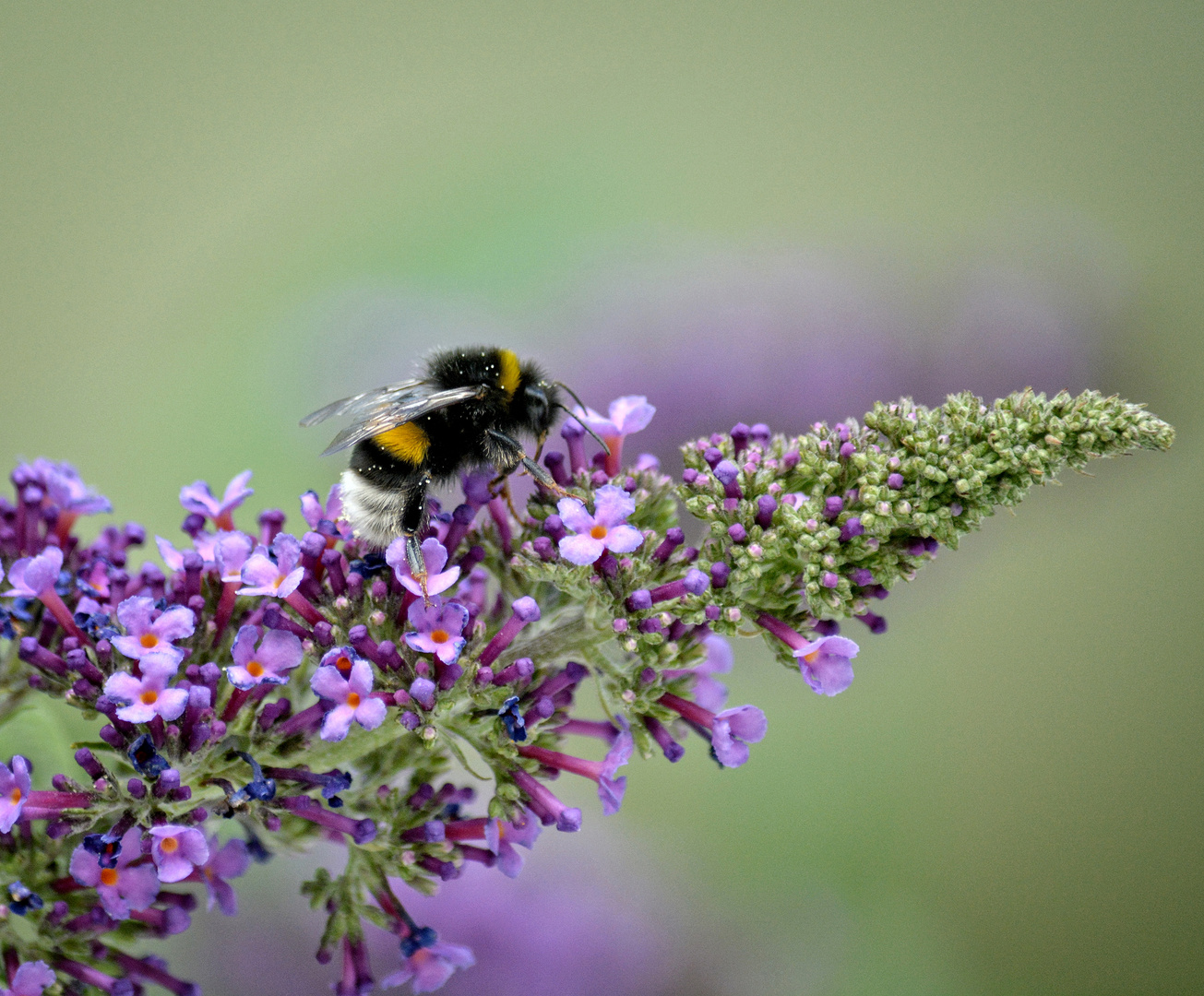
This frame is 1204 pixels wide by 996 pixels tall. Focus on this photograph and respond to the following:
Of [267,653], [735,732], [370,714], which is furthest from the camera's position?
[735,732]

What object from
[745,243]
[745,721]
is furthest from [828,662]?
[745,243]

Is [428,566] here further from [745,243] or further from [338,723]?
[745,243]

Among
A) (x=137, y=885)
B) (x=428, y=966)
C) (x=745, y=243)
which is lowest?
(x=428, y=966)

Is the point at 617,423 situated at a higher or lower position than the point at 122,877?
higher

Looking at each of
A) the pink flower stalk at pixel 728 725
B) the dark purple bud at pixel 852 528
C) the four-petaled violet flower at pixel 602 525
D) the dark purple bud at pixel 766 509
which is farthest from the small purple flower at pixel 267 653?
the dark purple bud at pixel 852 528

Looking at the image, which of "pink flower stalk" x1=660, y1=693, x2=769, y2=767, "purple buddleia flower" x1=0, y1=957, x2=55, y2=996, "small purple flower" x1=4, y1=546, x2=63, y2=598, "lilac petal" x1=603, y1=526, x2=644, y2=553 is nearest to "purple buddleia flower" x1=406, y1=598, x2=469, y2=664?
"lilac petal" x1=603, y1=526, x2=644, y2=553

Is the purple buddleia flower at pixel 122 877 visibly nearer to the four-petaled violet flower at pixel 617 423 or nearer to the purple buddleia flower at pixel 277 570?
the purple buddleia flower at pixel 277 570
